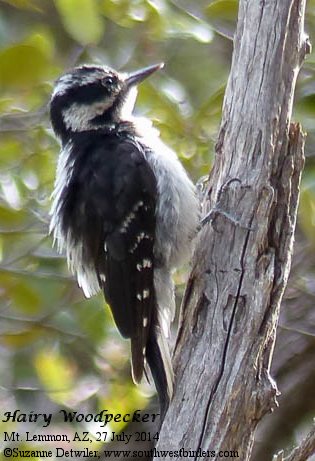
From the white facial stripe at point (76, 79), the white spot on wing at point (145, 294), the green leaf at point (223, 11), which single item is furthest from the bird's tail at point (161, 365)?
the green leaf at point (223, 11)

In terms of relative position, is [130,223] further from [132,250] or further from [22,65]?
[22,65]

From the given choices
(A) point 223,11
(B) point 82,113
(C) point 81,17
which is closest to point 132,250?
(B) point 82,113

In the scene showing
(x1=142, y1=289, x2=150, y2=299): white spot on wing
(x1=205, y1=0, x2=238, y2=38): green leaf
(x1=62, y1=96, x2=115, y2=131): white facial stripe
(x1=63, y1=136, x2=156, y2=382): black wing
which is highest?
(x1=205, y1=0, x2=238, y2=38): green leaf

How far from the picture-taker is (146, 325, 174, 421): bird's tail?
13.1 feet

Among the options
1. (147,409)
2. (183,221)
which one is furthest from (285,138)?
(147,409)

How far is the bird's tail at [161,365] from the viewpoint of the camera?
13.1 feet

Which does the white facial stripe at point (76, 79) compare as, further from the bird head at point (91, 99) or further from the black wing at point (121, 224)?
the black wing at point (121, 224)

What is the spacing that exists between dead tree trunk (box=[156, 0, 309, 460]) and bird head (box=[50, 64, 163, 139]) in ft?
2.78

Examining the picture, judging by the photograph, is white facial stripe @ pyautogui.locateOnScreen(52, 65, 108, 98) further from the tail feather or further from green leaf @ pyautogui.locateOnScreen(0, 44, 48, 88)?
the tail feather

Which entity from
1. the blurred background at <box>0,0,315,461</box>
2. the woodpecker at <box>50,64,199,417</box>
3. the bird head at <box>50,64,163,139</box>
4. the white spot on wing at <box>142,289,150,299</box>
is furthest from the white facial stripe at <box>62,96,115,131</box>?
the white spot on wing at <box>142,289,150,299</box>

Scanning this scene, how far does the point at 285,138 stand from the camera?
4.01 metres

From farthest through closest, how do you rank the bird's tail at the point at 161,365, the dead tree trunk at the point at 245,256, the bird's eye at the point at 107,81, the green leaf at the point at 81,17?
the bird's eye at the point at 107,81 < the green leaf at the point at 81,17 < the bird's tail at the point at 161,365 < the dead tree trunk at the point at 245,256

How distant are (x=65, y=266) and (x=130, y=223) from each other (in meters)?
1.12

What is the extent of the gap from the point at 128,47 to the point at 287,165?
1.90m
